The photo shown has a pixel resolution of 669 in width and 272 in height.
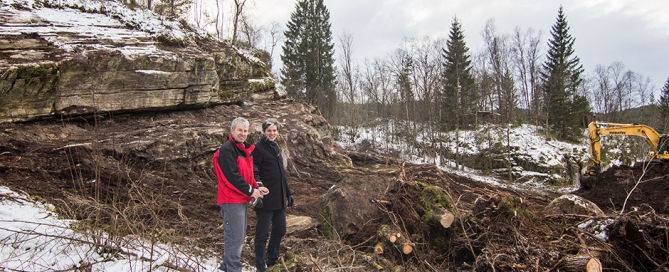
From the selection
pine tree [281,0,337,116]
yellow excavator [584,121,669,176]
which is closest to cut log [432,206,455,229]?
yellow excavator [584,121,669,176]

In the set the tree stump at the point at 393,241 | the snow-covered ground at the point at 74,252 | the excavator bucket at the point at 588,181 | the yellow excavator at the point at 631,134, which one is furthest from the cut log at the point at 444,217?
the yellow excavator at the point at 631,134

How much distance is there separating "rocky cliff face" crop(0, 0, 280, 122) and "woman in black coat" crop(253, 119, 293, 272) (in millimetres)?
5562

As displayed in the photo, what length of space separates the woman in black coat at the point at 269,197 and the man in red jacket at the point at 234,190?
0.73 feet

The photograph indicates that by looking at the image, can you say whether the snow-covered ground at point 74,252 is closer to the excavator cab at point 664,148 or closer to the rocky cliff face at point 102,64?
the rocky cliff face at point 102,64

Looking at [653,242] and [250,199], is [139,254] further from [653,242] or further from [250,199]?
[653,242]

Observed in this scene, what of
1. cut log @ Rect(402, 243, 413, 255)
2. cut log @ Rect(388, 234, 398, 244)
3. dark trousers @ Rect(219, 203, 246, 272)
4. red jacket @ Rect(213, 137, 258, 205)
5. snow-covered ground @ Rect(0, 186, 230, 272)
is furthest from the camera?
cut log @ Rect(388, 234, 398, 244)

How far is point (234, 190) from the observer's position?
344 centimetres

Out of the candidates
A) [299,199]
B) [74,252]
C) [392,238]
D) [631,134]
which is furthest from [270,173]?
[631,134]

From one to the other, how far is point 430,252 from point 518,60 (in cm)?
3413

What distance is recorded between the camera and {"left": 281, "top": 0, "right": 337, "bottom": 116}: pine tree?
1238 inches

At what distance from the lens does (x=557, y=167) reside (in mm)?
18375

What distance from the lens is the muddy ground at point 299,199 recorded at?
11.2 ft

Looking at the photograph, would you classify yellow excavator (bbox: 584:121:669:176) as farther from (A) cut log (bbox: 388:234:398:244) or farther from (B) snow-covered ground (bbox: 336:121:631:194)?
(A) cut log (bbox: 388:234:398:244)

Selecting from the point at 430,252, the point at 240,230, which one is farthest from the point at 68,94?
the point at 430,252
